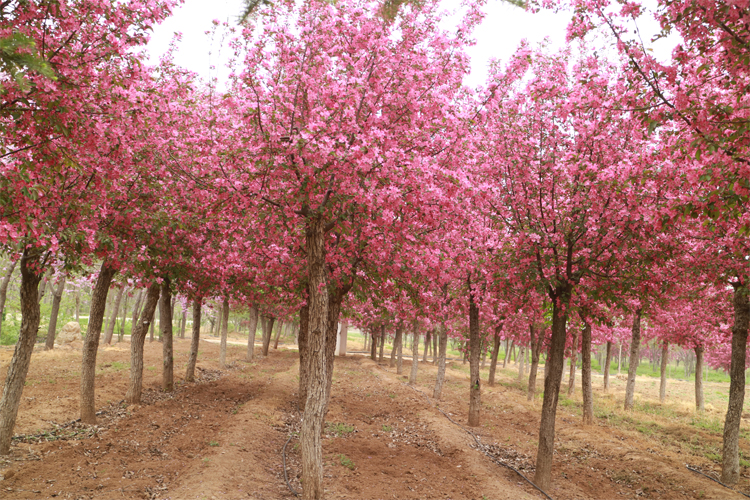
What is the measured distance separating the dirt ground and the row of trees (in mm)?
1286

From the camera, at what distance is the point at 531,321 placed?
22.0m

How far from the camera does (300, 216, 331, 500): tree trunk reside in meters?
8.00

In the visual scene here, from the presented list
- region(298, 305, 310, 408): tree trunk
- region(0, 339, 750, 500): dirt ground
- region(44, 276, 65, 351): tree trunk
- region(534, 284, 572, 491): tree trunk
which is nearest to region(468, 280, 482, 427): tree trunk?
region(0, 339, 750, 500): dirt ground

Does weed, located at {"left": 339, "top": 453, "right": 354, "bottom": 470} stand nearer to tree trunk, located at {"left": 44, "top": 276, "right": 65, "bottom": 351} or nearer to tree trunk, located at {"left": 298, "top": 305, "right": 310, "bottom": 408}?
tree trunk, located at {"left": 298, "top": 305, "right": 310, "bottom": 408}

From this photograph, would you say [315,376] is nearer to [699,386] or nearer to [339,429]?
[339,429]

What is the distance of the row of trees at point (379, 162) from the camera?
585 centimetres

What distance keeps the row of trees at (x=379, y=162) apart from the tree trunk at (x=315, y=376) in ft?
0.13

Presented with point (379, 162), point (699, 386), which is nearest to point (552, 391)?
point (379, 162)

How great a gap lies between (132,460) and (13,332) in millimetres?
33374

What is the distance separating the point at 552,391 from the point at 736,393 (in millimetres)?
4933

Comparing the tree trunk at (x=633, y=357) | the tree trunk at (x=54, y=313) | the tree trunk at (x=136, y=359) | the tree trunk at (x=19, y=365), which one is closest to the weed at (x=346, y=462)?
the tree trunk at (x=19, y=365)

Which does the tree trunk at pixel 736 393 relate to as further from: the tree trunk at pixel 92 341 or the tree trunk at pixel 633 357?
the tree trunk at pixel 92 341

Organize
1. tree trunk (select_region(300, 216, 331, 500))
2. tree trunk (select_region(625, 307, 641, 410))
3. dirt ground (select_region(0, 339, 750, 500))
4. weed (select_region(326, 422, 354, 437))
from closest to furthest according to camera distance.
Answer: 1. tree trunk (select_region(300, 216, 331, 500))
2. dirt ground (select_region(0, 339, 750, 500))
3. weed (select_region(326, 422, 354, 437))
4. tree trunk (select_region(625, 307, 641, 410))

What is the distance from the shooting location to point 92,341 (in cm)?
1189
